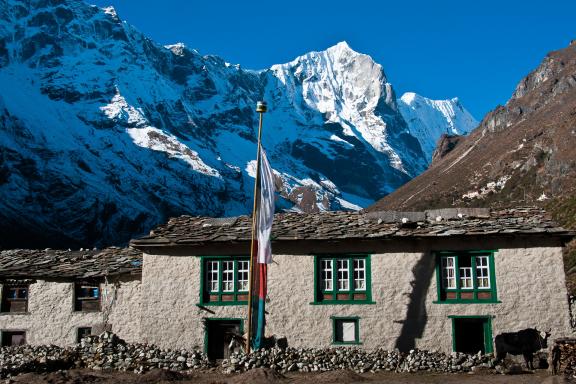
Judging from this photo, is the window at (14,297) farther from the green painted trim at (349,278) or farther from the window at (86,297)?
the green painted trim at (349,278)

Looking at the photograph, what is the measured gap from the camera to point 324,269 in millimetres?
27547

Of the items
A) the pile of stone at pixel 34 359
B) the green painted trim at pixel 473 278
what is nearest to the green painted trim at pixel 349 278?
the green painted trim at pixel 473 278

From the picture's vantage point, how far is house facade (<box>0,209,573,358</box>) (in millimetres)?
25953

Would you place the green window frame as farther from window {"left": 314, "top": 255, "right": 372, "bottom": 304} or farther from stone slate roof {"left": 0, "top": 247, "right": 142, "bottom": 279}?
stone slate roof {"left": 0, "top": 247, "right": 142, "bottom": 279}

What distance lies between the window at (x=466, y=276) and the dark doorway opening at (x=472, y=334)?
2.79 feet

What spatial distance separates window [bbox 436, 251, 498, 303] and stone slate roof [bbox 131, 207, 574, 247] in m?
1.11

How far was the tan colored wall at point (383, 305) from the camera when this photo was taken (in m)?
25.8

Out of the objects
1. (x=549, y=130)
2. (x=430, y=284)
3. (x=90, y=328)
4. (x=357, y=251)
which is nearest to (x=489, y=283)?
(x=430, y=284)

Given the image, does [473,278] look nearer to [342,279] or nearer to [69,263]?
[342,279]

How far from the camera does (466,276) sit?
26.7m

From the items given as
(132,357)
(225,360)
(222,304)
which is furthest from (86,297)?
(225,360)

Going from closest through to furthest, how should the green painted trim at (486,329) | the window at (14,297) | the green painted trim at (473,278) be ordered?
the green painted trim at (486,329) → the green painted trim at (473,278) → the window at (14,297)

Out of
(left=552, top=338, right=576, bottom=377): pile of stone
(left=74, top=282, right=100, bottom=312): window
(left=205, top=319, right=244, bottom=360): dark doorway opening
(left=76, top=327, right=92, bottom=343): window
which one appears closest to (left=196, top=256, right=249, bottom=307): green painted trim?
(left=205, top=319, right=244, bottom=360): dark doorway opening

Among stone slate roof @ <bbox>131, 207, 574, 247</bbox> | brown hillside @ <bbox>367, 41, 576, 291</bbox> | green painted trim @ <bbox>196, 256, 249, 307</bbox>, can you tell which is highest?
brown hillside @ <bbox>367, 41, 576, 291</bbox>
